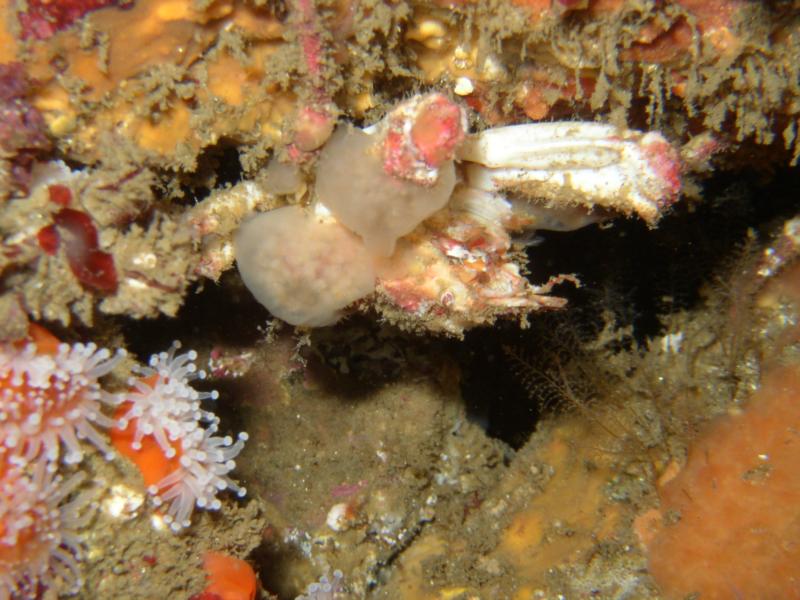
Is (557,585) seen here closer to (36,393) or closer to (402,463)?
(402,463)

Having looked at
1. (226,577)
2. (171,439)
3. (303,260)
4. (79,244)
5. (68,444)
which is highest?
(79,244)

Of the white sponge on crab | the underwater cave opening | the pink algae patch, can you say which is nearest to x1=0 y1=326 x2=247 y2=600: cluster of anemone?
the white sponge on crab

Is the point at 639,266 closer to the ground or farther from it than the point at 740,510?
farther from it

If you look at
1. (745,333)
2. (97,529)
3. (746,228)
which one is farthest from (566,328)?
(97,529)

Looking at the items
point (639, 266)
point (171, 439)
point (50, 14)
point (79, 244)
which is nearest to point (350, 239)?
point (79, 244)

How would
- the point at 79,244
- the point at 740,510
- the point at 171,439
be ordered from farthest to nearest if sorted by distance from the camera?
the point at 740,510, the point at 171,439, the point at 79,244

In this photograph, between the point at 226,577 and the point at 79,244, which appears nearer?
the point at 79,244

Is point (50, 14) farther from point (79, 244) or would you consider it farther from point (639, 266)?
point (639, 266)
